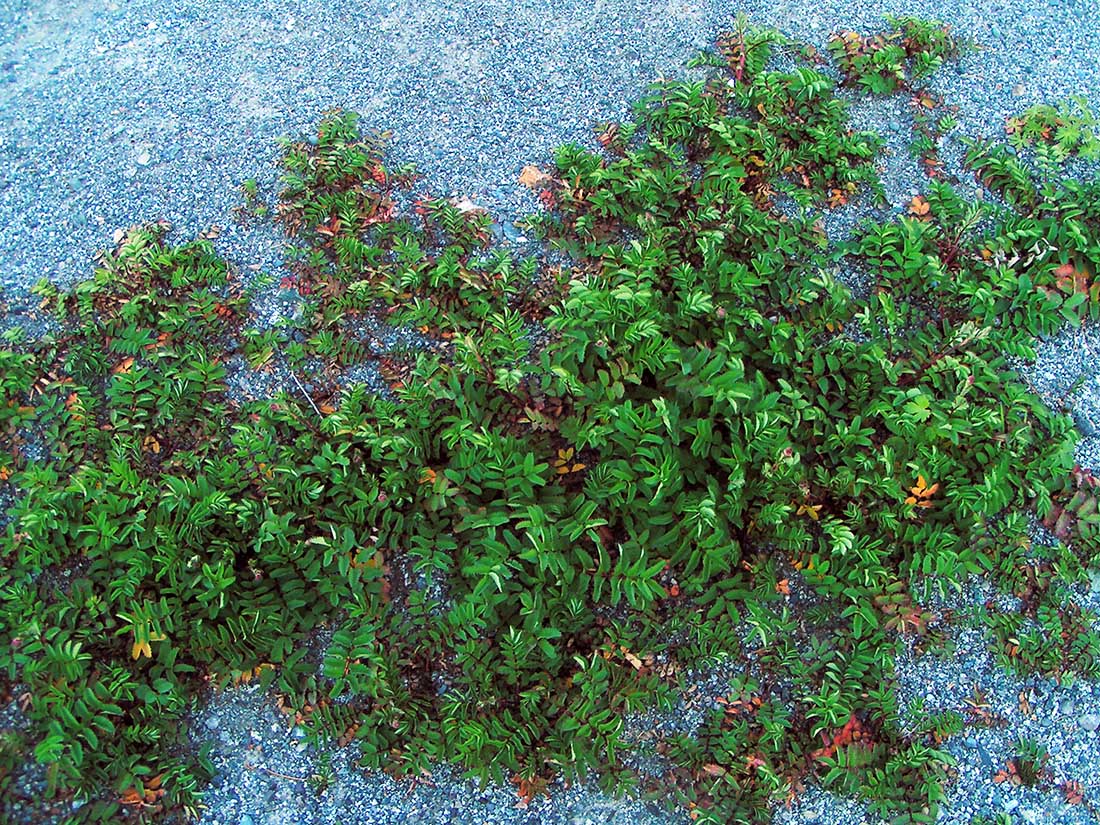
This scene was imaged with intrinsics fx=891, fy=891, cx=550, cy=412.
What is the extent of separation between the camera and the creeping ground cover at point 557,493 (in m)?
3.11

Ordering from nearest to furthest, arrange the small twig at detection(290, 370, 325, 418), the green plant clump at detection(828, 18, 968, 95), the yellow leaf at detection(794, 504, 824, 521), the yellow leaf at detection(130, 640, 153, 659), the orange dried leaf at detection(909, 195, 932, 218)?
the yellow leaf at detection(130, 640, 153, 659), the yellow leaf at detection(794, 504, 824, 521), the small twig at detection(290, 370, 325, 418), the orange dried leaf at detection(909, 195, 932, 218), the green plant clump at detection(828, 18, 968, 95)

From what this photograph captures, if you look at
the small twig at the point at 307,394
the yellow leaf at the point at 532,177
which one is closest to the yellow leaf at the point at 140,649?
the small twig at the point at 307,394

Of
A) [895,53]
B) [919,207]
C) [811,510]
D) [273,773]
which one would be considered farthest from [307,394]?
[895,53]

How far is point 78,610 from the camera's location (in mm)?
3141

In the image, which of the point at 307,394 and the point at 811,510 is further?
the point at 307,394

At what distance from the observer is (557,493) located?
3.34 metres

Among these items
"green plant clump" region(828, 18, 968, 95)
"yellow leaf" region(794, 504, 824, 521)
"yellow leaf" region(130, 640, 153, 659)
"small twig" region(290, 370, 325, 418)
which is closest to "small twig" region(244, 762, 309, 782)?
"yellow leaf" region(130, 640, 153, 659)

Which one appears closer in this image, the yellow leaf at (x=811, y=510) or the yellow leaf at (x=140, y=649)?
the yellow leaf at (x=140, y=649)

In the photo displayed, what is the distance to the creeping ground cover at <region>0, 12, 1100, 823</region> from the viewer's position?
3111 mm

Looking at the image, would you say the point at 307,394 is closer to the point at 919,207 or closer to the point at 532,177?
the point at 532,177

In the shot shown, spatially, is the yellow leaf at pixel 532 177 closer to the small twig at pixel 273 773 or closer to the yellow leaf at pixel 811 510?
the yellow leaf at pixel 811 510

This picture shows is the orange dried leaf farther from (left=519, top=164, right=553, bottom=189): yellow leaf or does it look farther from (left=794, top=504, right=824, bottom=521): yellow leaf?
(left=519, top=164, right=553, bottom=189): yellow leaf

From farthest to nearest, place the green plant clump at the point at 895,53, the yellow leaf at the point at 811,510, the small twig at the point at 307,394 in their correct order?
1. the green plant clump at the point at 895,53
2. the small twig at the point at 307,394
3. the yellow leaf at the point at 811,510

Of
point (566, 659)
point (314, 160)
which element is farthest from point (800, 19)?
point (566, 659)
